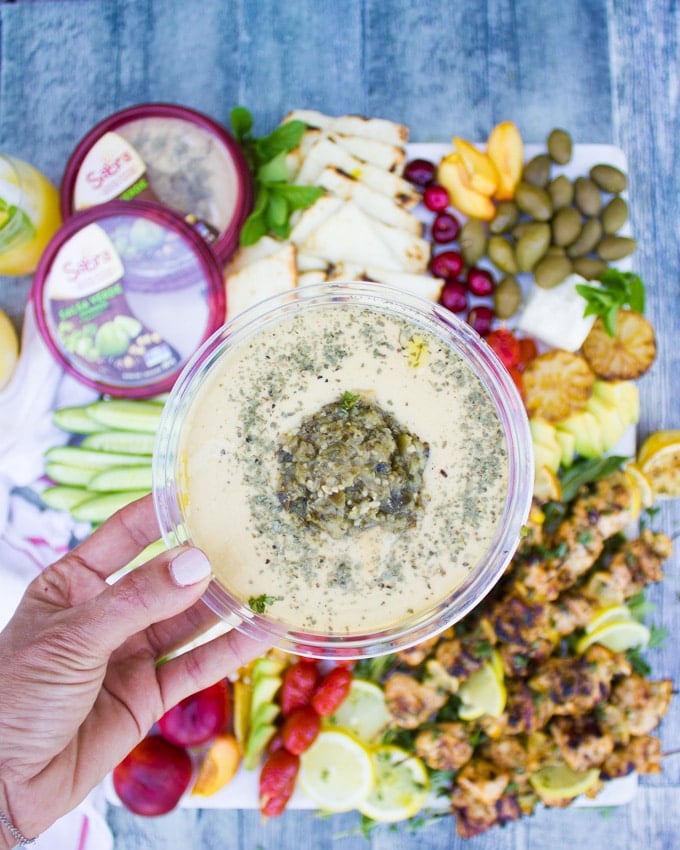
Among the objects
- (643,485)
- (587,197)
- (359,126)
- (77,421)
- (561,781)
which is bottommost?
(561,781)

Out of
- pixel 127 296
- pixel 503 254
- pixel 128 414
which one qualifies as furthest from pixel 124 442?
pixel 503 254

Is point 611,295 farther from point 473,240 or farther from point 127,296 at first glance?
point 127,296

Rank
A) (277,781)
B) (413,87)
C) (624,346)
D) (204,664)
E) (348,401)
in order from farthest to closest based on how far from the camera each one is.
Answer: (413,87), (624,346), (277,781), (204,664), (348,401)

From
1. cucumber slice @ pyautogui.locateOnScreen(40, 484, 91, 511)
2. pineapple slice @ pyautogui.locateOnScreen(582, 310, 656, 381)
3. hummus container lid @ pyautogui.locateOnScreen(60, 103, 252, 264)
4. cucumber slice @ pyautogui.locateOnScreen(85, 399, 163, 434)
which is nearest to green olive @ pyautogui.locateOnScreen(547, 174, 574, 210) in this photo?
pineapple slice @ pyautogui.locateOnScreen(582, 310, 656, 381)

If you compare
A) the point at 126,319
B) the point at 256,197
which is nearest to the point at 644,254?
the point at 256,197

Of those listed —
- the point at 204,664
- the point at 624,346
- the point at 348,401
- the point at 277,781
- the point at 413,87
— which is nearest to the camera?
the point at 348,401

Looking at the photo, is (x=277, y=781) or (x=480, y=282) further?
(x=480, y=282)
